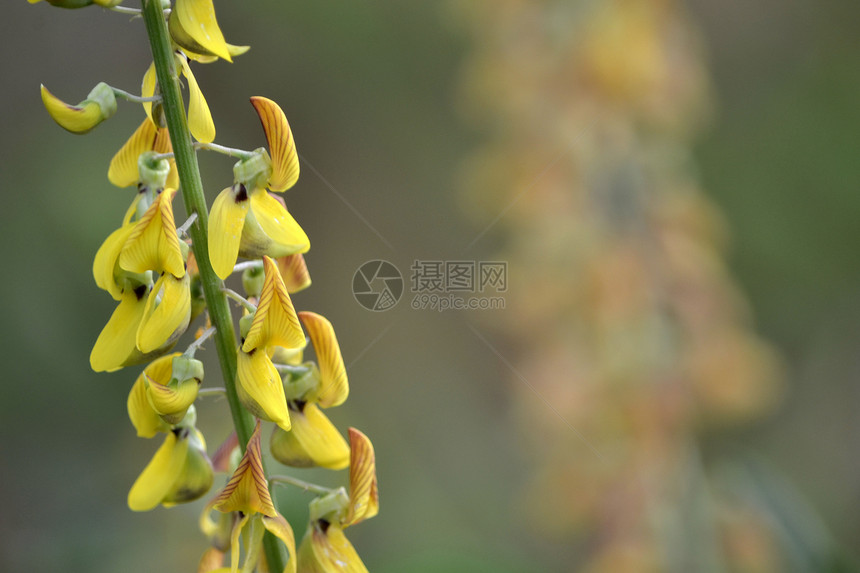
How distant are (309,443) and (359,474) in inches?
2.3

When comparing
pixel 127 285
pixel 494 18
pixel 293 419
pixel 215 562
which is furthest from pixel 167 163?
pixel 494 18

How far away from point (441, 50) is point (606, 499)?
2.48 metres

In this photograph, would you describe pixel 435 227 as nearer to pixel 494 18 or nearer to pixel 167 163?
pixel 494 18

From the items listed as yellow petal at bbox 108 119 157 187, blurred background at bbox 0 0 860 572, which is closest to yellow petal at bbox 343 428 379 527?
yellow petal at bbox 108 119 157 187

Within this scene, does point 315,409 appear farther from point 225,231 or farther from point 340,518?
point 225,231

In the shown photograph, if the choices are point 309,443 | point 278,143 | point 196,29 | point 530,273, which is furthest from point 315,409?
point 530,273

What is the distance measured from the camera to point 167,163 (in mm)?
719

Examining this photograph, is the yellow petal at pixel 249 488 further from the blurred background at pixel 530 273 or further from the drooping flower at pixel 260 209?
the blurred background at pixel 530 273

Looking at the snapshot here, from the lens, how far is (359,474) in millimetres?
710

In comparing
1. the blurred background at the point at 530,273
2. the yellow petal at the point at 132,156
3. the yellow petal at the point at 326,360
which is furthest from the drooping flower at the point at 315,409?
the blurred background at the point at 530,273

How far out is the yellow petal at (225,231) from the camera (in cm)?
62

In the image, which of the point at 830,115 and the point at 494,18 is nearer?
the point at 494,18

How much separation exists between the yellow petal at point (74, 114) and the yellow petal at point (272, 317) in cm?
20

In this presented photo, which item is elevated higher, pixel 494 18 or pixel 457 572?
pixel 494 18
